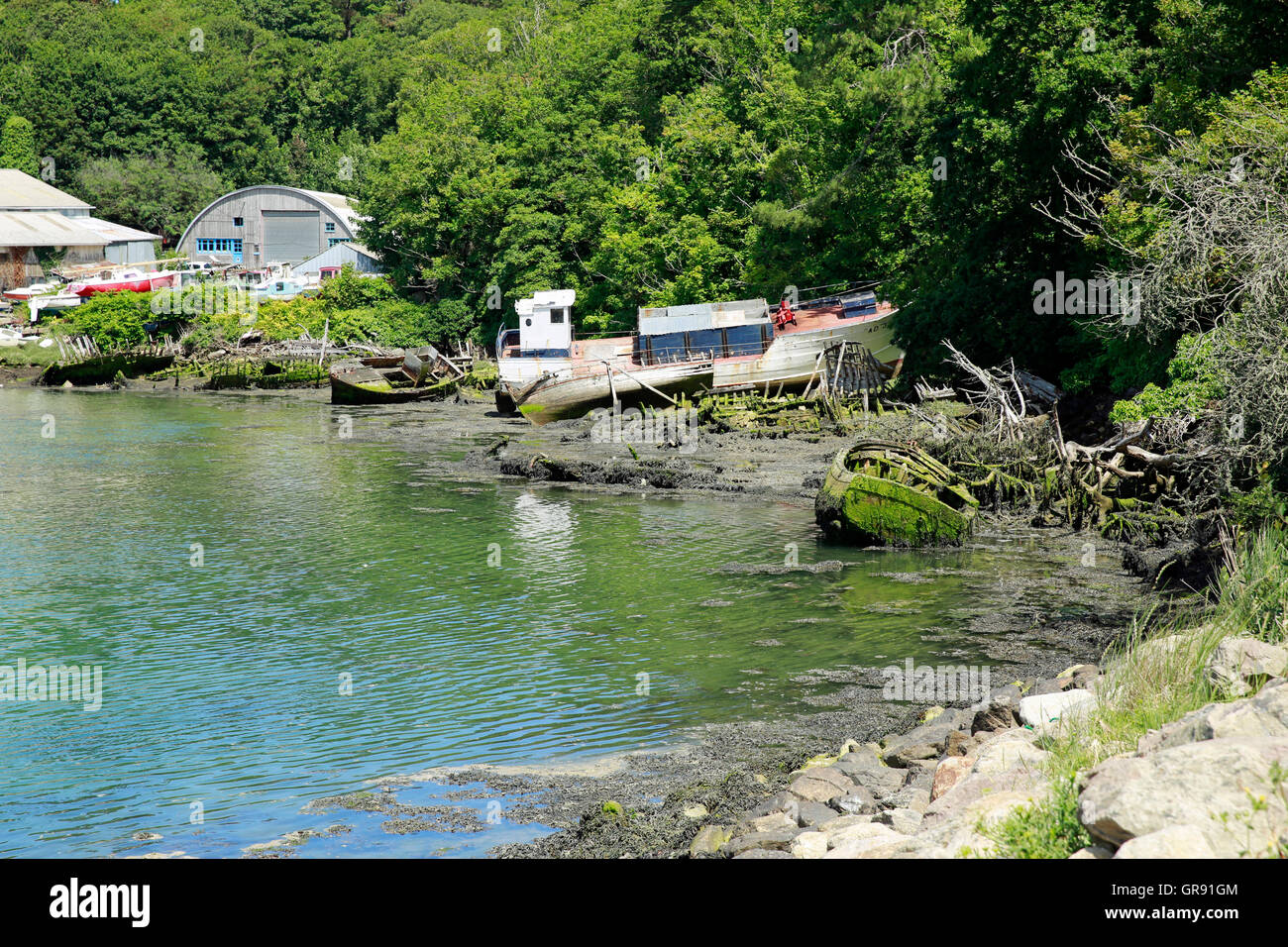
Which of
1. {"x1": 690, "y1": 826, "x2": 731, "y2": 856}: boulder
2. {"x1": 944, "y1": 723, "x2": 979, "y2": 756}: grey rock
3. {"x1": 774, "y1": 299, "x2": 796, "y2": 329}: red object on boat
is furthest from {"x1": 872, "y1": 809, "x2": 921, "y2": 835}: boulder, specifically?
{"x1": 774, "y1": 299, "x2": 796, "y2": 329}: red object on boat

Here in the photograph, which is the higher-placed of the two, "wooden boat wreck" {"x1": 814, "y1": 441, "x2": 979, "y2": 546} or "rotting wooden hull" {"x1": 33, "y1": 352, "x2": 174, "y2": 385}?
"rotting wooden hull" {"x1": 33, "y1": 352, "x2": 174, "y2": 385}

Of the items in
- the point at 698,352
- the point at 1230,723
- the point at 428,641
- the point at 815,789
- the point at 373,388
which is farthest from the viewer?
the point at 373,388

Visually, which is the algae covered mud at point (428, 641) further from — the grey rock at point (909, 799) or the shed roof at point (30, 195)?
the shed roof at point (30, 195)

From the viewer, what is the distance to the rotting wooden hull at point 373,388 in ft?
170

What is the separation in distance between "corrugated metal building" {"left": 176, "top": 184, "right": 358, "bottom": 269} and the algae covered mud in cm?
5660

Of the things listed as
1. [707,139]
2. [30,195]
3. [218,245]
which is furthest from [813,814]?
[30,195]

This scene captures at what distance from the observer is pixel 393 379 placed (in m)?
53.4

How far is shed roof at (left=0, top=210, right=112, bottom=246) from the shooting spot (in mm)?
79188

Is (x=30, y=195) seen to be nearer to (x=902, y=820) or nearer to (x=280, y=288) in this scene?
(x=280, y=288)

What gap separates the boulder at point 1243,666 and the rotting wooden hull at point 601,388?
1270 inches

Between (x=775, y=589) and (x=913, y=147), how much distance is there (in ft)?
83.0

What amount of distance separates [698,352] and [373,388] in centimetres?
1594

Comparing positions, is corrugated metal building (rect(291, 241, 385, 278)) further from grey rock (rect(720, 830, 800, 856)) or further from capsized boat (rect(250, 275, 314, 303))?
grey rock (rect(720, 830, 800, 856))

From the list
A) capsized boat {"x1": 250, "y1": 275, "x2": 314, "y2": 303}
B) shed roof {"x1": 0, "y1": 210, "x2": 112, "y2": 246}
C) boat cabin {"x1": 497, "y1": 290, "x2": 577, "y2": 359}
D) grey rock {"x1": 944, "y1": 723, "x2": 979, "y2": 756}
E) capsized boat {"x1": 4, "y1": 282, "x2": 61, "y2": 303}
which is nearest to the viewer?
grey rock {"x1": 944, "y1": 723, "x2": 979, "y2": 756}
